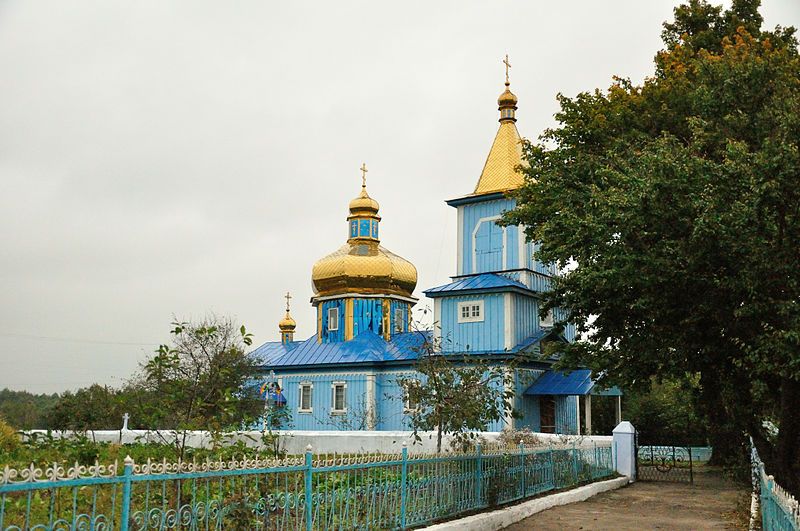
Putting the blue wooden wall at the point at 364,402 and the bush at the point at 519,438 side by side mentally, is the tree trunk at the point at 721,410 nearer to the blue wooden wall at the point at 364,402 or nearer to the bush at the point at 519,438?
the bush at the point at 519,438

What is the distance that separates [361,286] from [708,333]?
25457 millimetres

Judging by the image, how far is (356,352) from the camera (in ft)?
102

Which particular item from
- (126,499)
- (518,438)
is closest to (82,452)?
(126,499)

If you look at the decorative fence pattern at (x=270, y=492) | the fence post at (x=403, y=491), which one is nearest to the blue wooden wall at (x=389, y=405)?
the decorative fence pattern at (x=270, y=492)

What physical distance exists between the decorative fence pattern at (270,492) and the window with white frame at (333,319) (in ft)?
72.7

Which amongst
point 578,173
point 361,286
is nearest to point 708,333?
point 578,173

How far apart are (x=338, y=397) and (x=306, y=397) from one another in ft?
5.79

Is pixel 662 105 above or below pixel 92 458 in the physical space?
above

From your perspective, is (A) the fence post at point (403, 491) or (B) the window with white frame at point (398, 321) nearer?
(A) the fence post at point (403, 491)

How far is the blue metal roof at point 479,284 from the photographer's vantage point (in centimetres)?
2717

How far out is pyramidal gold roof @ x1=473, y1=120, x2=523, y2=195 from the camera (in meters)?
29.9

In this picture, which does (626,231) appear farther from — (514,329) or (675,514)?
(514,329)

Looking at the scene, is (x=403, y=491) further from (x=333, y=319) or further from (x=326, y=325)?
(x=326, y=325)

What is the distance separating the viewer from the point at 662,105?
16.4m
